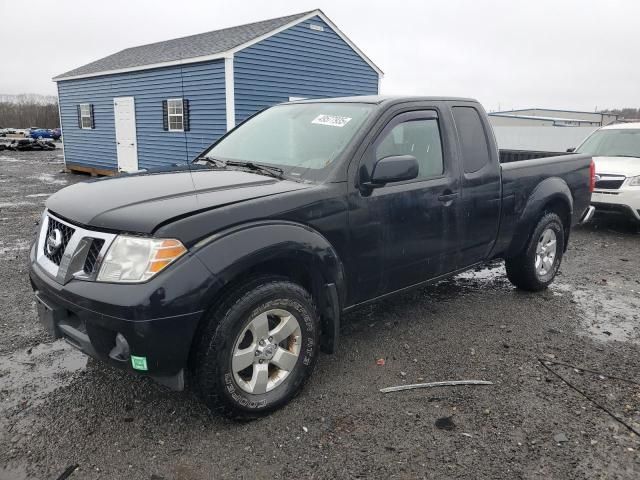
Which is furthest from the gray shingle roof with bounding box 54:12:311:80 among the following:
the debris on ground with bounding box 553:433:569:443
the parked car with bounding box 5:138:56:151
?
the parked car with bounding box 5:138:56:151

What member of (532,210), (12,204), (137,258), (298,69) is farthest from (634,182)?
(12,204)

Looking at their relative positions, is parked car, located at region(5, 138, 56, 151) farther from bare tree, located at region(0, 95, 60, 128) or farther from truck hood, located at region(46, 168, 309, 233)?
truck hood, located at region(46, 168, 309, 233)

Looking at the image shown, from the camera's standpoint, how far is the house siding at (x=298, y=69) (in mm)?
13141

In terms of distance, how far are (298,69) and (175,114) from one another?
379 cm

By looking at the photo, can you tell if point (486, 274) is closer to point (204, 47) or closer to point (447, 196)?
point (447, 196)

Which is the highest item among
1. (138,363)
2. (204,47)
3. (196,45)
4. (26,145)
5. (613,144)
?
(196,45)

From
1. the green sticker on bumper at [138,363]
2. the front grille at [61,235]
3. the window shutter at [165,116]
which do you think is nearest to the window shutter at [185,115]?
the window shutter at [165,116]

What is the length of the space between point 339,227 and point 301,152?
26.3 inches

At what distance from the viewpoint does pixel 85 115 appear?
59.4 ft

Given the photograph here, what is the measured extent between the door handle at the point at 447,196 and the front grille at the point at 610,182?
560cm

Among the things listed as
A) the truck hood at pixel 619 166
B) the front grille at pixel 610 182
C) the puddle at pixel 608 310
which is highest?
the truck hood at pixel 619 166

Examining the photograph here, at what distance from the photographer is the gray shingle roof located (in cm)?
1351

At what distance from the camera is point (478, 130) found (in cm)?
427

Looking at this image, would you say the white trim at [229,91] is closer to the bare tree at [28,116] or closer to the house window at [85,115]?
the house window at [85,115]
